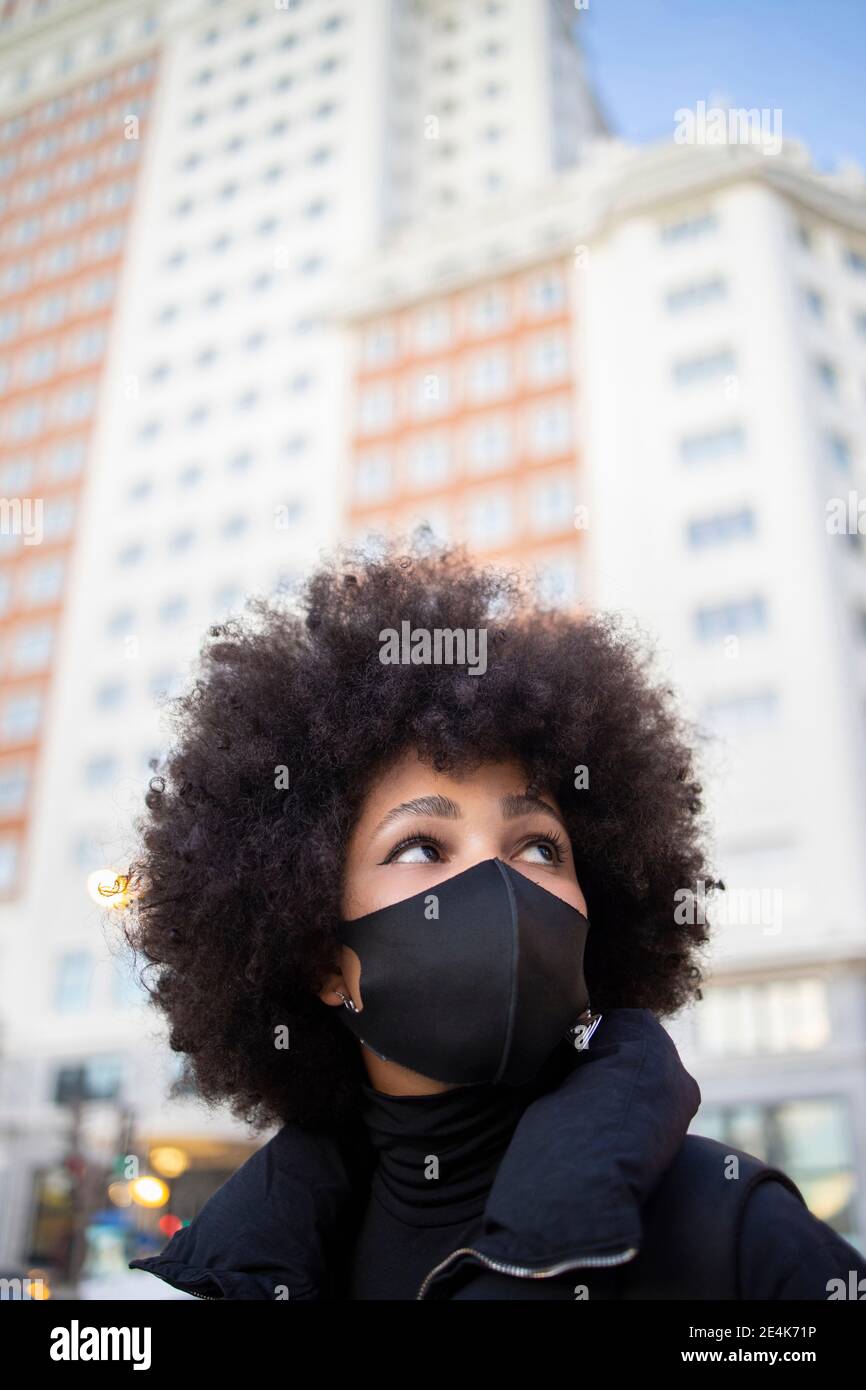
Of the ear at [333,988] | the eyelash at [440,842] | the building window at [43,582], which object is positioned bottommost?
the ear at [333,988]

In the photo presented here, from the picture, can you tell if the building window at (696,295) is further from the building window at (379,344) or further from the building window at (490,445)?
the building window at (379,344)

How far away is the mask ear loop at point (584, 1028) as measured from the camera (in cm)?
206

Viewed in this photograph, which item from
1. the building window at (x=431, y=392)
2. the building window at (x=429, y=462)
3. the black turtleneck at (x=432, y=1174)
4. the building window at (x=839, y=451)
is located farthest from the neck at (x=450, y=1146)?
the building window at (x=431, y=392)

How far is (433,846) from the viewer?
2303 millimetres

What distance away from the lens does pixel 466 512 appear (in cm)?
3042

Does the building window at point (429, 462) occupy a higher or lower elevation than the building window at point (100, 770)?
higher

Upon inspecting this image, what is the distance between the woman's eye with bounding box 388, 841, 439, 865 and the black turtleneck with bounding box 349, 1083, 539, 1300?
46 cm

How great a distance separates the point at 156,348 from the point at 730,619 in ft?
85.3

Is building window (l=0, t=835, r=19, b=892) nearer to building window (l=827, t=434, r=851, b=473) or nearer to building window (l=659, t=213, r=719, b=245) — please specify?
building window (l=827, t=434, r=851, b=473)

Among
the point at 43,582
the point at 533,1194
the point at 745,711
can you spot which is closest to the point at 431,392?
the point at 745,711

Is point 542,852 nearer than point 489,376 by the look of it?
Yes

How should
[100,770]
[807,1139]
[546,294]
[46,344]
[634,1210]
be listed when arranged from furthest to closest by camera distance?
[46,344]
[100,770]
[546,294]
[807,1139]
[634,1210]

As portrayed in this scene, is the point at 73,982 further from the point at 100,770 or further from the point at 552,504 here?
the point at 552,504
